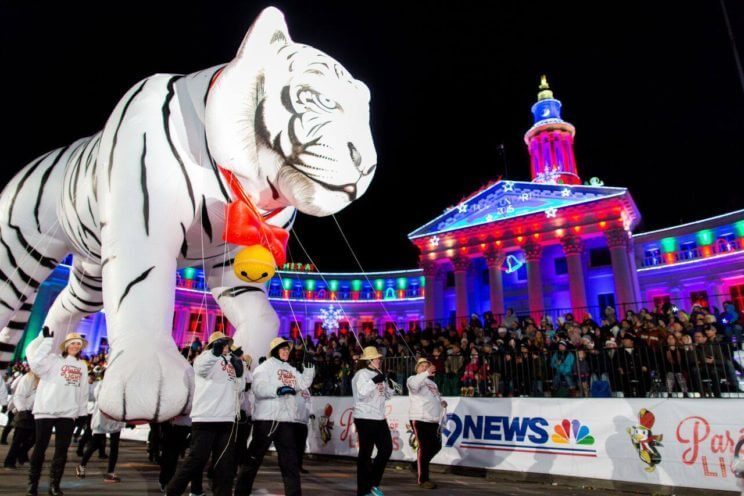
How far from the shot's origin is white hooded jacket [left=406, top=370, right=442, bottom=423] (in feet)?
25.1

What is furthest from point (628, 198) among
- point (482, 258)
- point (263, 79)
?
point (263, 79)

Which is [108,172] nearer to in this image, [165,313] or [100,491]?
[165,313]

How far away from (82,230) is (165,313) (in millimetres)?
1766

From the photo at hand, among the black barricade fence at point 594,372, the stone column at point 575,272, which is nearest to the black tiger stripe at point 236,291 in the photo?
the black barricade fence at point 594,372

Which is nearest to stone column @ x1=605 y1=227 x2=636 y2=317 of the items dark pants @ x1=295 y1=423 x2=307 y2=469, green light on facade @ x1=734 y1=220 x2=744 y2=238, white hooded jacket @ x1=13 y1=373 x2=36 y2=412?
green light on facade @ x1=734 y1=220 x2=744 y2=238

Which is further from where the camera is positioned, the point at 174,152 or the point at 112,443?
the point at 112,443

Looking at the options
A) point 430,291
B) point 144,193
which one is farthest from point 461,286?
point 144,193

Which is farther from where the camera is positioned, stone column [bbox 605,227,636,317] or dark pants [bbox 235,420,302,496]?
stone column [bbox 605,227,636,317]

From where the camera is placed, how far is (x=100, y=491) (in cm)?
623

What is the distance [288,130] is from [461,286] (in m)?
33.5

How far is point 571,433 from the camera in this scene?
8.14 meters

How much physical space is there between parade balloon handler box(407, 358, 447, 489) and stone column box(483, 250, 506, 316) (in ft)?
87.8

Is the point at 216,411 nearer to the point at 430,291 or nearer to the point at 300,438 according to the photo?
the point at 300,438

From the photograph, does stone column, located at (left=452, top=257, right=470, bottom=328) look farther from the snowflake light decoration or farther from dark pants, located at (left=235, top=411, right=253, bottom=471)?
dark pants, located at (left=235, top=411, right=253, bottom=471)
